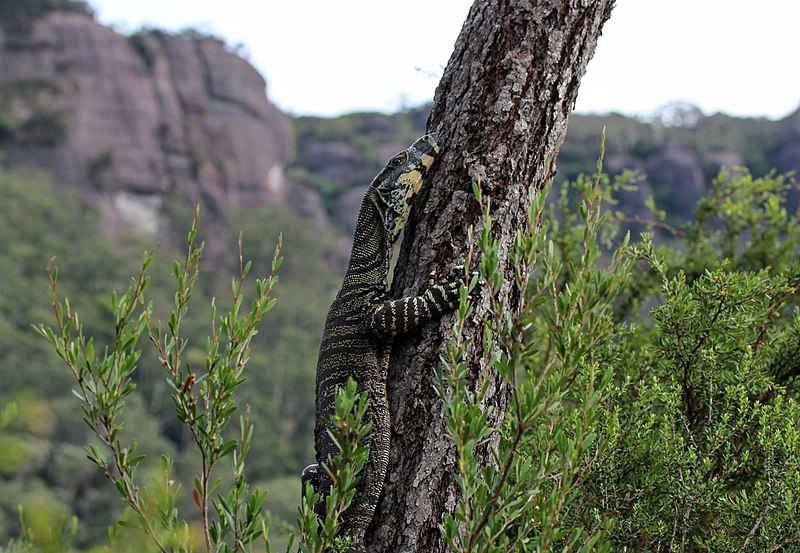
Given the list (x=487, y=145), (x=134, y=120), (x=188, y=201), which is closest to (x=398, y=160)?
(x=487, y=145)

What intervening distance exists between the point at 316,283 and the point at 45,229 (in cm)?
1684

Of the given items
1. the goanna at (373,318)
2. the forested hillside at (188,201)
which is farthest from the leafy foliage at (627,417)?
the forested hillside at (188,201)

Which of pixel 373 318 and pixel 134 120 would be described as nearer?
pixel 373 318

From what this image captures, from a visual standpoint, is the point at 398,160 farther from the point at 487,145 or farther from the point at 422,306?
the point at 422,306

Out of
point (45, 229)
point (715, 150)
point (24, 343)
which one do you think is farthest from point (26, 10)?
point (715, 150)

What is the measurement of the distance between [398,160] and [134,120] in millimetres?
53511

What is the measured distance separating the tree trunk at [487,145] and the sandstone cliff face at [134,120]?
4963cm

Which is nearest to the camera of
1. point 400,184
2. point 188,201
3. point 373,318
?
point 373,318

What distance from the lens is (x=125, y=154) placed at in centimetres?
5138

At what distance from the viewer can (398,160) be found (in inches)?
136

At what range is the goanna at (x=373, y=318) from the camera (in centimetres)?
283

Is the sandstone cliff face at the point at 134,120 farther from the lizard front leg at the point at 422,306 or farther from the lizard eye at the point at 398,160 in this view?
the lizard front leg at the point at 422,306

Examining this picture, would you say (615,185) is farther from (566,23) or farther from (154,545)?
(154,545)

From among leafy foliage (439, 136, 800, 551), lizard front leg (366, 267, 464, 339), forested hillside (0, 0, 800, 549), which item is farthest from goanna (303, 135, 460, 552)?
forested hillside (0, 0, 800, 549)
